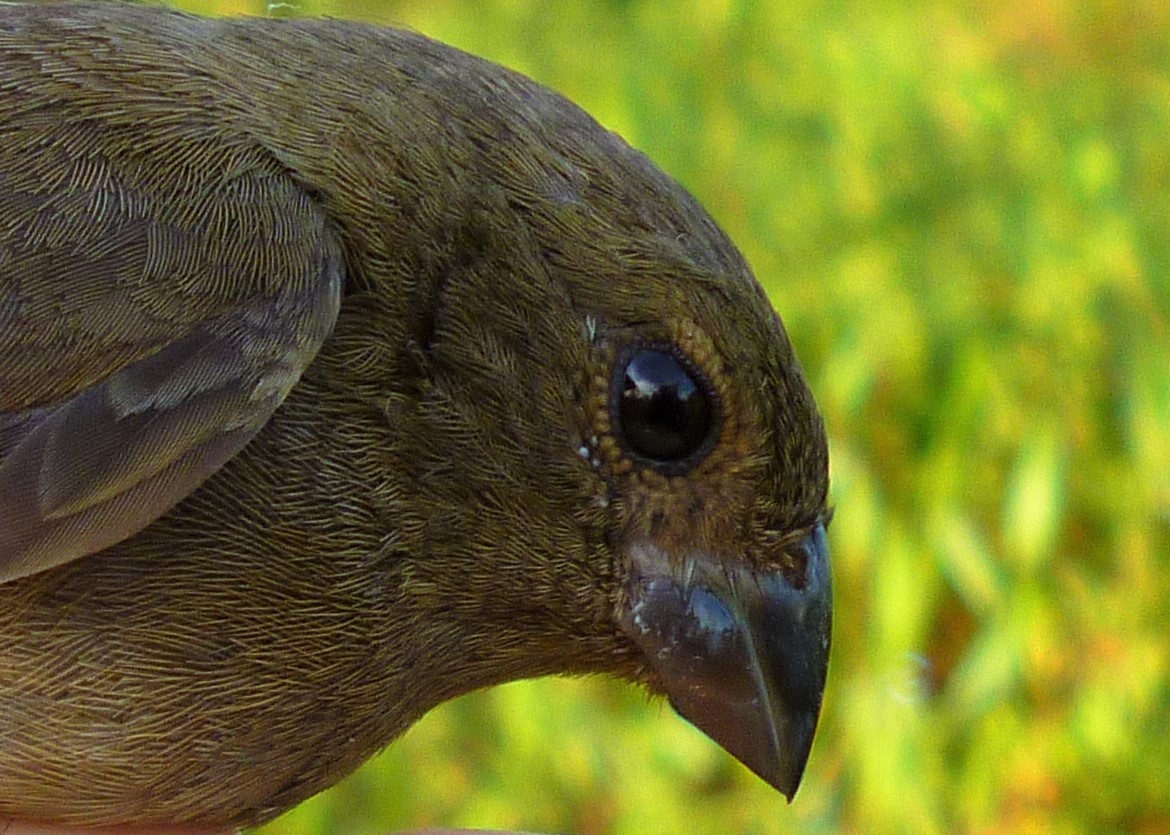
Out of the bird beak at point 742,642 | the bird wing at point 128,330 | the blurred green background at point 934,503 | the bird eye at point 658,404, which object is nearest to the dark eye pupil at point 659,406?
the bird eye at point 658,404

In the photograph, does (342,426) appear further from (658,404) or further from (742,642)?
(742,642)

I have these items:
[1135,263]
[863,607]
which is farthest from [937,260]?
[863,607]

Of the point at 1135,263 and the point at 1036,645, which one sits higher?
the point at 1135,263

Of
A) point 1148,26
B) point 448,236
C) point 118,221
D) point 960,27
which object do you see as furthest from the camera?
point 1148,26

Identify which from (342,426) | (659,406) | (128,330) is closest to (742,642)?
(659,406)

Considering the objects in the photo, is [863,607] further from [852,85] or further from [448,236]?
[448,236]

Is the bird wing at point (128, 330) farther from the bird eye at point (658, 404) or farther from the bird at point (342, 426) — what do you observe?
the bird eye at point (658, 404)

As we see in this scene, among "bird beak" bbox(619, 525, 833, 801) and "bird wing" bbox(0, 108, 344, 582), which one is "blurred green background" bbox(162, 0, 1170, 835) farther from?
"bird wing" bbox(0, 108, 344, 582)
